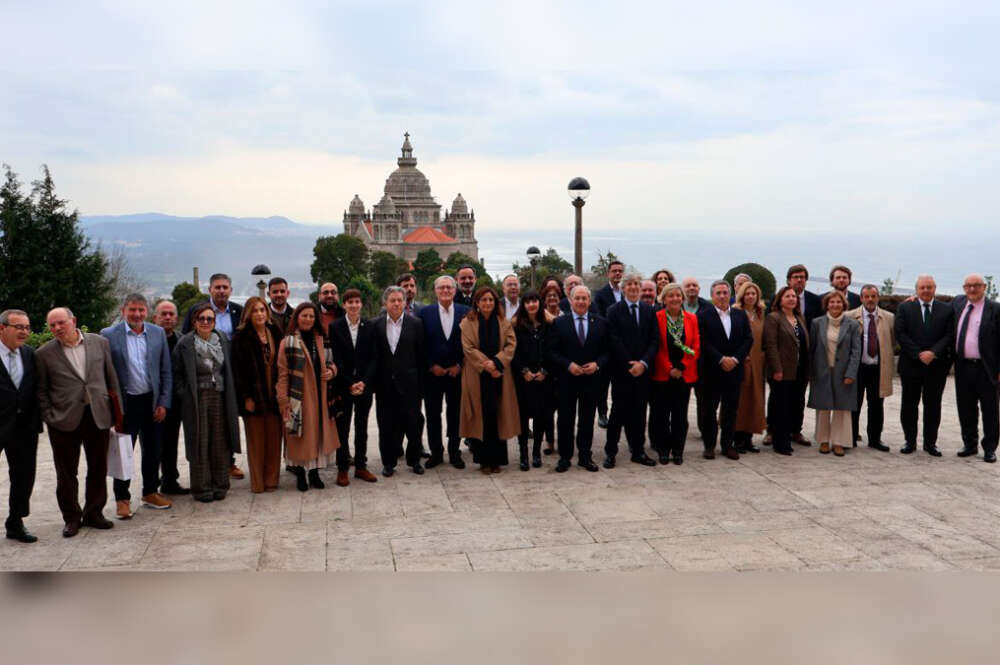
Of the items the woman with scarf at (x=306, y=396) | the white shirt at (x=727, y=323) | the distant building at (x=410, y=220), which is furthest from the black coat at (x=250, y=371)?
the distant building at (x=410, y=220)

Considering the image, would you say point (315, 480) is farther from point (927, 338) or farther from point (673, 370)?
point (927, 338)

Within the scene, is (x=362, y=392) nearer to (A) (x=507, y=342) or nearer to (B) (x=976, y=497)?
(A) (x=507, y=342)

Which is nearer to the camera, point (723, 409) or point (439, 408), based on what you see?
point (439, 408)

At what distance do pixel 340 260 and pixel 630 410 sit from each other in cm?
8807

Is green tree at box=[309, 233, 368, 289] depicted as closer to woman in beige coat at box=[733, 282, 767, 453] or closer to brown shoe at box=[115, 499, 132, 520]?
woman in beige coat at box=[733, 282, 767, 453]

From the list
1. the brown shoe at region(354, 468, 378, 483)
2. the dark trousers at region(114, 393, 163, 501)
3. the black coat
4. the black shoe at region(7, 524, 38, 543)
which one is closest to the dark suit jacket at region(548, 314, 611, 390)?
the brown shoe at region(354, 468, 378, 483)

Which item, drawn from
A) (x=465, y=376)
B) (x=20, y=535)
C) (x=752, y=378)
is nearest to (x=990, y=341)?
(x=752, y=378)

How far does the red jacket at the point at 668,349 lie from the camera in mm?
7852

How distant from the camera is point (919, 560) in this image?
17.5ft

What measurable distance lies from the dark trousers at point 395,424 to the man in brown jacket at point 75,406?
223 cm

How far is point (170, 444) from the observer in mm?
6855

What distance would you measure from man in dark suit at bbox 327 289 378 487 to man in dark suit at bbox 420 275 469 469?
59 cm

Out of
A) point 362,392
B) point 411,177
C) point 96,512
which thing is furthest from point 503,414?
point 411,177

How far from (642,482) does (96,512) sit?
4302 mm
